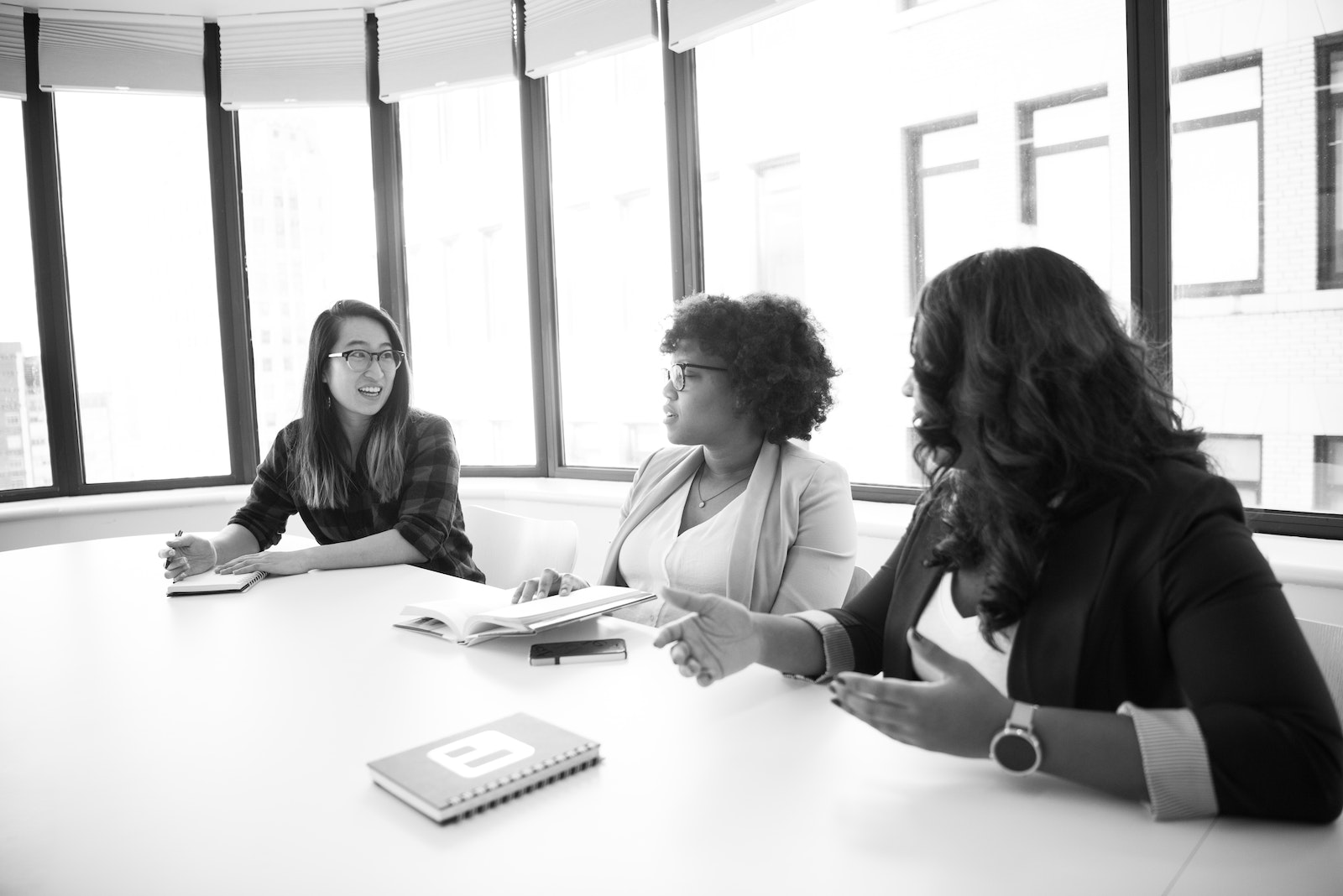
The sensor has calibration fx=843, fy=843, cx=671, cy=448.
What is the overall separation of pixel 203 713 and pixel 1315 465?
275 cm

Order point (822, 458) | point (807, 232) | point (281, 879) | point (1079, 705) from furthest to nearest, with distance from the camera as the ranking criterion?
1. point (807, 232)
2. point (822, 458)
3. point (1079, 705)
4. point (281, 879)

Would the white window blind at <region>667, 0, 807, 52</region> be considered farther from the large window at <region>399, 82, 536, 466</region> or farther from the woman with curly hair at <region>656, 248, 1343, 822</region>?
the woman with curly hair at <region>656, 248, 1343, 822</region>

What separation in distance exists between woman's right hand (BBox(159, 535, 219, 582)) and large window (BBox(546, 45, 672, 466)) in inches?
87.3

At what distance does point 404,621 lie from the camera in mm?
1744

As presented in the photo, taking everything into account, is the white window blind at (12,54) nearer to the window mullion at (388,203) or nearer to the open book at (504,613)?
the window mullion at (388,203)

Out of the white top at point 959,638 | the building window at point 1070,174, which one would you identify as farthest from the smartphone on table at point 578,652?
the building window at point 1070,174

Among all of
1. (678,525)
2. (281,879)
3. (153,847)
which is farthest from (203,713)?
(678,525)

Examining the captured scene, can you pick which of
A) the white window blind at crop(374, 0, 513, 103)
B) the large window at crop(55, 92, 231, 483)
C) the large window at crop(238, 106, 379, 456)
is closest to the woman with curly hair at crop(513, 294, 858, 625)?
the white window blind at crop(374, 0, 513, 103)

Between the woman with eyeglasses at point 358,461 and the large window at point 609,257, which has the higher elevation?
the large window at point 609,257

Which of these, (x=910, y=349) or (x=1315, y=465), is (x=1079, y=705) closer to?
(x=910, y=349)

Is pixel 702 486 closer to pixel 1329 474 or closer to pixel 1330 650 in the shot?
pixel 1330 650

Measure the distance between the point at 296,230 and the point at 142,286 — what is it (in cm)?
86

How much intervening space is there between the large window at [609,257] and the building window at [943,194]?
49.6 inches

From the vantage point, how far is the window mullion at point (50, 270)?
4352 mm
